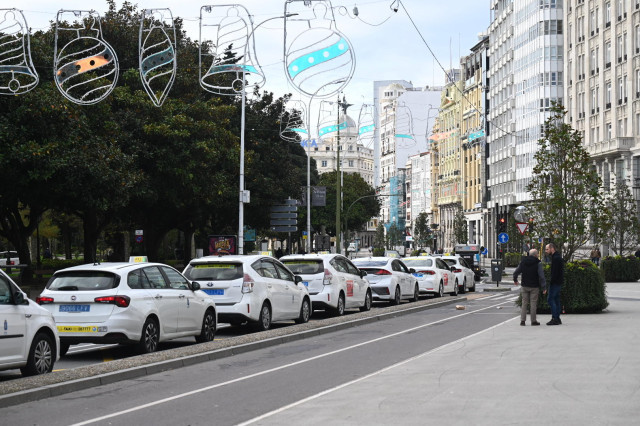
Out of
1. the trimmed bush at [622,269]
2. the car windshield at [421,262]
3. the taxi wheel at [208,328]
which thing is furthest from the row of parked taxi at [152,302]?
the trimmed bush at [622,269]

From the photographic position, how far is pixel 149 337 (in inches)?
650

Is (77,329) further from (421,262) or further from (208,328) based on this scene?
(421,262)

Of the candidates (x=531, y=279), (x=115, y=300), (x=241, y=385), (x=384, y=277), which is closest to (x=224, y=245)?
(x=384, y=277)

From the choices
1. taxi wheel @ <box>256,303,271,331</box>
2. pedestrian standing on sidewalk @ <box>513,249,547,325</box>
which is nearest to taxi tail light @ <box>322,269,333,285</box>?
taxi wheel @ <box>256,303,271,331</box>

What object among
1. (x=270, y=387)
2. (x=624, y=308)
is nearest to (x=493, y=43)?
(x=624, y=308)

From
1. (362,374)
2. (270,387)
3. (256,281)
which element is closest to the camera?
(270,387)

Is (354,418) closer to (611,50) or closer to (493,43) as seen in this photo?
(611,50)

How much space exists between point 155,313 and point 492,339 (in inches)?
240

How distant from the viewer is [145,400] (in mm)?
11148

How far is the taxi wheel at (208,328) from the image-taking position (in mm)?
18500

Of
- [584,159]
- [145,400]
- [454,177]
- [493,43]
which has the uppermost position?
[493,43]

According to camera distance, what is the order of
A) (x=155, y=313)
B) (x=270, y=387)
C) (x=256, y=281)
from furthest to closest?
(x=256, y=281)
(x=155, y=313)
(x=270, y=387)

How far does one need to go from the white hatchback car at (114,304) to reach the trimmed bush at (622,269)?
120ft

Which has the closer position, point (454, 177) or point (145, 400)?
point (145, 400)
